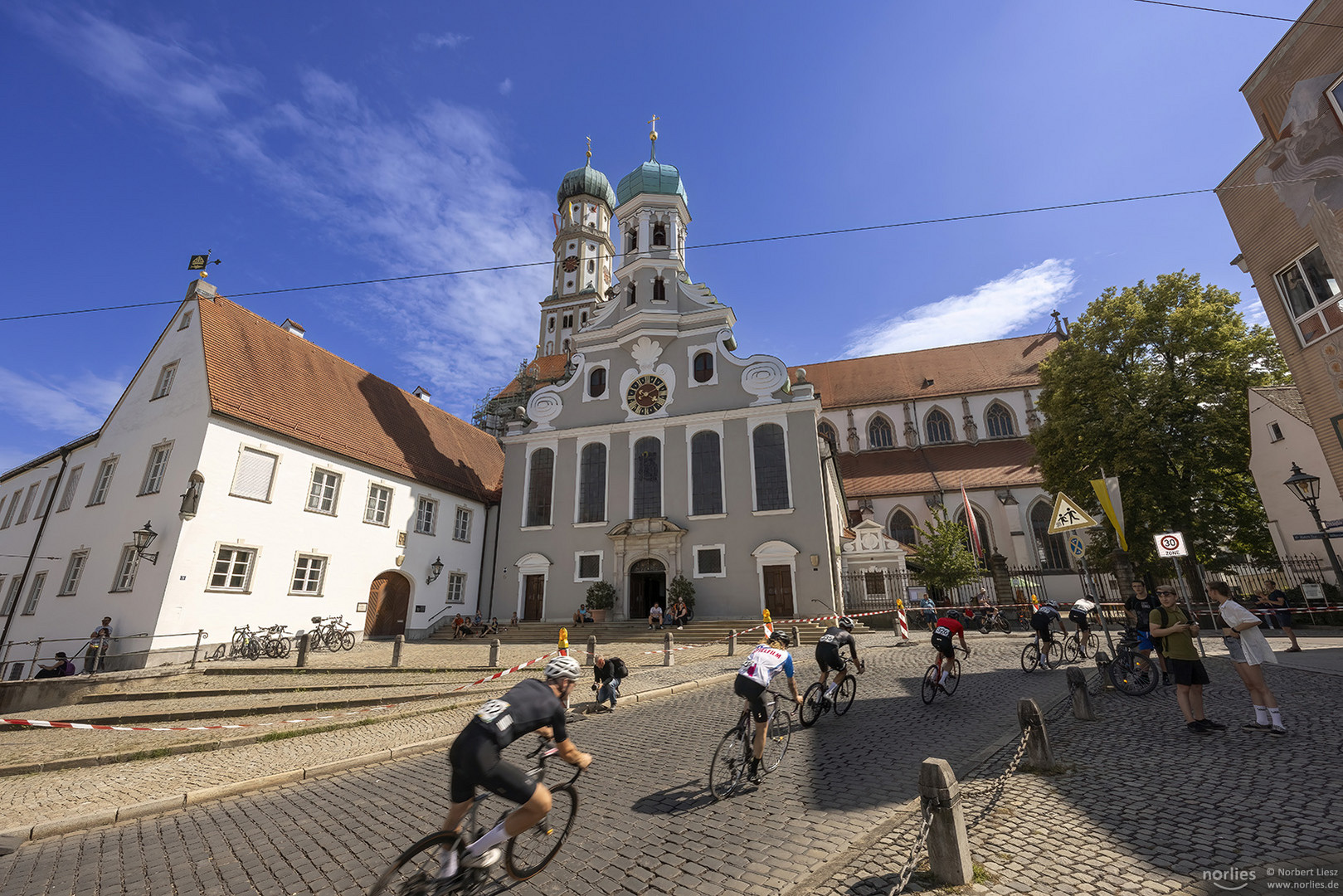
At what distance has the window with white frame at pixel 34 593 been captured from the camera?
18.3 metres

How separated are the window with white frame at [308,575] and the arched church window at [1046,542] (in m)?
32.2

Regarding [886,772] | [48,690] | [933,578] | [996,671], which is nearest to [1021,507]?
[933,578]

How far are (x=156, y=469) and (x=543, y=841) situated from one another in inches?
782

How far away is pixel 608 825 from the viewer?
4641 mm

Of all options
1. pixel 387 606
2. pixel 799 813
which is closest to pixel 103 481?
pixel 387 606

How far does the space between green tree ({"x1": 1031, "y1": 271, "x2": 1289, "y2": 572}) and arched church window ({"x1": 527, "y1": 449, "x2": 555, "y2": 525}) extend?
21028 millimetres

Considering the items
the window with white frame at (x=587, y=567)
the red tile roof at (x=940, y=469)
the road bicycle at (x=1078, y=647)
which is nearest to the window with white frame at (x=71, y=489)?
the window with white frame at (x=587, y=567)

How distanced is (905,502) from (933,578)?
8.84 metres

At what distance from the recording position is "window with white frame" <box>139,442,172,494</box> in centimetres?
1700

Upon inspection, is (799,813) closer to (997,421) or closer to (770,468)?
(770,468)

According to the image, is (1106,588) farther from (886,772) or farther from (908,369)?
(886,772)

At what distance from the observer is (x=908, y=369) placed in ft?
131

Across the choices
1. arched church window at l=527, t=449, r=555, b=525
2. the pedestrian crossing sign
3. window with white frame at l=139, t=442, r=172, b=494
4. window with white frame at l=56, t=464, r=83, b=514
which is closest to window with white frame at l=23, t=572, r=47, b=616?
window with white frame at l=56, t=464, r=83, b=514

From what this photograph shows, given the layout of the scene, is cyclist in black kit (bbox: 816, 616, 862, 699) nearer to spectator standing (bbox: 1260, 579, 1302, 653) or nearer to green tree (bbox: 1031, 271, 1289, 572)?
spectator standing (bbox: 1260, 579, 1302, 653)
